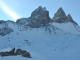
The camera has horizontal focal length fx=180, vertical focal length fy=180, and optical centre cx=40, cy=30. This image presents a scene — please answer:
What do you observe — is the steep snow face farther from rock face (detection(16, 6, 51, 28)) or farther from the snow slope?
rock face (detection(16, 6, 51, 28))

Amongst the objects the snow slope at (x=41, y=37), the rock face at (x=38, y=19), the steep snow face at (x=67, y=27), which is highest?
the rock face at (x=38, y=19)

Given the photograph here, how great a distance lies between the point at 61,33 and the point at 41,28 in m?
10.8

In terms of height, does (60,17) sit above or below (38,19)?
above

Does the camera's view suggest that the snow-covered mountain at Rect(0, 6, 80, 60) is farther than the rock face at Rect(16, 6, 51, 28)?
No

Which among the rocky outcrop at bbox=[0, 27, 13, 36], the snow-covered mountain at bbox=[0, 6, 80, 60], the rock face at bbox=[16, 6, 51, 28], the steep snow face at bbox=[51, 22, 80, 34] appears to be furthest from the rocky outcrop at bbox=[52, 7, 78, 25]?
the rocky outcrop at bbox=[0, 27, 13, 36]

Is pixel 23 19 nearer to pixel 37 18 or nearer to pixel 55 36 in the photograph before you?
pixel 37 18

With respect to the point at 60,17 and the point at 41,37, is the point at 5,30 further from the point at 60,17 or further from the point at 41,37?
the point at 60,17

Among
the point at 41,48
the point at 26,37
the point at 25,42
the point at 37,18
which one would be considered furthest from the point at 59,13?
the point at 41,48

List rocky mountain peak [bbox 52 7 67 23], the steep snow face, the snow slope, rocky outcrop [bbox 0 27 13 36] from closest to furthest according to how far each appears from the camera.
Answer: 1. the snow slope
2. rocky outcrop [bbox 0 27 13 36]
3. the steep snow face
4. rocky mountain peak [bbox 52 7 67 23]

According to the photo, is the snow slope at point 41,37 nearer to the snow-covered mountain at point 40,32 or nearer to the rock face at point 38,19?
the snow-covered mountain at point 40,32

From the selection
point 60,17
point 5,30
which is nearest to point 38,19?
point 60,17

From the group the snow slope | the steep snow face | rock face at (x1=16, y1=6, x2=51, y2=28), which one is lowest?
the snow slope

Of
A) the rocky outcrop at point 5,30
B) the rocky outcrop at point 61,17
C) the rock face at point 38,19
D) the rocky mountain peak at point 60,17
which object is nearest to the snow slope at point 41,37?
the rocky outcrop at point 5,30

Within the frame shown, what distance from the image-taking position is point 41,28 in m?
83.5
